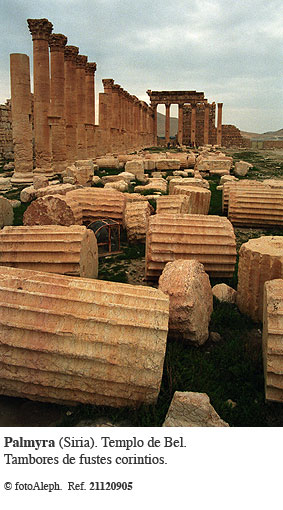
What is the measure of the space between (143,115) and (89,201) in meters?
38.6

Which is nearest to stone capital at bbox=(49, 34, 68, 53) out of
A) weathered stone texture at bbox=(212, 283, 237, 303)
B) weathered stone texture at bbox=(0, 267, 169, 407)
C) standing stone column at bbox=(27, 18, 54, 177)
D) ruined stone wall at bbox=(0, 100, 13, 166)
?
standing stone column at bbox=(27, 18, 54, 177)

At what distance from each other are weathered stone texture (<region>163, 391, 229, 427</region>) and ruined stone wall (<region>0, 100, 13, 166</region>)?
20988mm

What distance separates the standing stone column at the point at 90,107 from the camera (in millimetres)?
21112

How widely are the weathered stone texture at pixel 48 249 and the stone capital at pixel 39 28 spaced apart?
1263cm

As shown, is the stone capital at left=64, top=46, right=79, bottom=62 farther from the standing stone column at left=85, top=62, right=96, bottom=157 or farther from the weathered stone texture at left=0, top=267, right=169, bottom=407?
the weathered stone texture at left=0, top=267, right=169, bottom=407

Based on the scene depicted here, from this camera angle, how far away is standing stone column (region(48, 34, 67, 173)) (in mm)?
15945

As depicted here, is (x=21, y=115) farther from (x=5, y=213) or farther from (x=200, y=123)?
(x=200, y=123)

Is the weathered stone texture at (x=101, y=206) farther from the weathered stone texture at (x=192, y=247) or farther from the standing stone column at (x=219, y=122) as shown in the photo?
the standing stone column at (x=219, y=122)

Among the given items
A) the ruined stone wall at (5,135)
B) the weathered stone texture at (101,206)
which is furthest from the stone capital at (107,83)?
the weathered stone texture at (101,206)

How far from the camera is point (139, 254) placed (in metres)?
6.54
